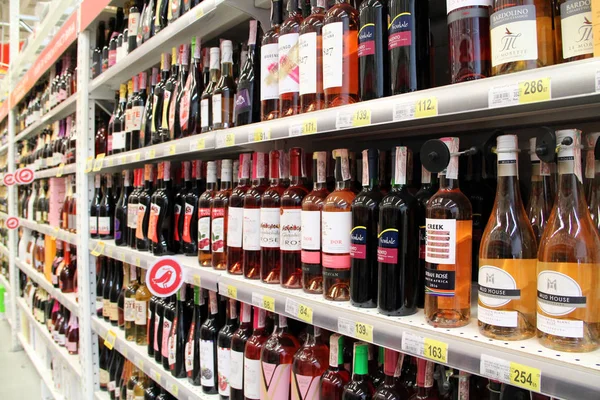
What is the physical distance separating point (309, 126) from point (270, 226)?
0.36 metres

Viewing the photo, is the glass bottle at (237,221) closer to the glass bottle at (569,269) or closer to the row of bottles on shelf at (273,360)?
the row of bottles on shelf at (273,360)

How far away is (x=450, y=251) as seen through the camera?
0.86 meters

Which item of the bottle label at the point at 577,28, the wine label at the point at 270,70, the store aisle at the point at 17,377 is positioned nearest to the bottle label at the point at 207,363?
the wine label at the point at 270,70

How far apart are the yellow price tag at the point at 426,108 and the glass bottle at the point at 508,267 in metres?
0.12

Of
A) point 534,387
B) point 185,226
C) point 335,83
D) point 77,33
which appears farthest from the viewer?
point 77,33

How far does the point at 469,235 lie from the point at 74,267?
2906 mm

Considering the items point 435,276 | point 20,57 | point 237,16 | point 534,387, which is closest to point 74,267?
point 237,16

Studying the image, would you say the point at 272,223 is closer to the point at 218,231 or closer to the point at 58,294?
the point at 218,231

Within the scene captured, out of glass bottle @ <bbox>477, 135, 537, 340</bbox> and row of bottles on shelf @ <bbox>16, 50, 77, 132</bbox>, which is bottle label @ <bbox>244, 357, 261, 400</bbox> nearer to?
glass bottle @ <bbox>477, 135, 537, 340</bbox>

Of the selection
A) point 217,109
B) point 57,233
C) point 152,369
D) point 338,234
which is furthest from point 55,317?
point 338,234

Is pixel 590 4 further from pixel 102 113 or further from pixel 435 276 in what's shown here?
pixel 102 113

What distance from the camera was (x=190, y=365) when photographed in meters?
1.68

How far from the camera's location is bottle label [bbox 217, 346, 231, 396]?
1.48 m

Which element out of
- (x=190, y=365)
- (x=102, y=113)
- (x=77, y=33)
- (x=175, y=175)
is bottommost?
(x=190, y=365)
